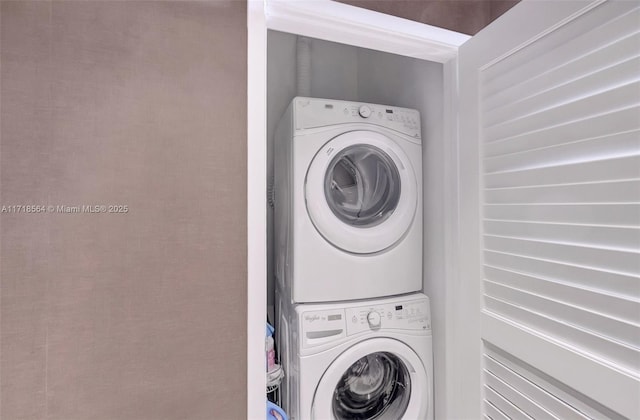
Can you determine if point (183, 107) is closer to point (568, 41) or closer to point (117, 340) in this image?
point (117, 340)

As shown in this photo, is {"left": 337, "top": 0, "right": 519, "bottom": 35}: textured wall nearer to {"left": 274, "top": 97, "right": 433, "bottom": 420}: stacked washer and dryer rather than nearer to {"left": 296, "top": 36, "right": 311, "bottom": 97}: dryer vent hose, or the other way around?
{"left": 274, "top": 97, "right": 433, "bottom": 420}: stacked washer and dryer

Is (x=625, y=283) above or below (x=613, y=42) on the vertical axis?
below

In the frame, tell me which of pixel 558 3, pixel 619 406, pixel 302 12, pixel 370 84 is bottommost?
pixel 619 406

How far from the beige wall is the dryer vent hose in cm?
105

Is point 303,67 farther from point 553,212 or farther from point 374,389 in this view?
point 374,389

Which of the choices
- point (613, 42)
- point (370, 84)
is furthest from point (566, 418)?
point (370, 84)

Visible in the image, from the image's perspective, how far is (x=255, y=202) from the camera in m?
0.93

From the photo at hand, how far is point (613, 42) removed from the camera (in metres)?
0.70

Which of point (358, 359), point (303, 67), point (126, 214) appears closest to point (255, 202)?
point (126, 214)

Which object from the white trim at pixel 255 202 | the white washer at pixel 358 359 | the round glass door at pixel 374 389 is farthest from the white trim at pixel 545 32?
the round glass door at pixel 374 389

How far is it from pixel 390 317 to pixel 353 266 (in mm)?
260

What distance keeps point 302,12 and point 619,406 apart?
126cm

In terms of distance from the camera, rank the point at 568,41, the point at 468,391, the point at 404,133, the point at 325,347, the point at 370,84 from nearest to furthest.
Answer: the point at 568,41
the point at 468,391
the point at 325,347
the point at 404,133
the point at 370,84

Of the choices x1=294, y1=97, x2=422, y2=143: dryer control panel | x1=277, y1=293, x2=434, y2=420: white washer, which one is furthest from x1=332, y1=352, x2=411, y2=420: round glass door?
x1=294, y1=97, x2=422, y2=143: dryer control panel
